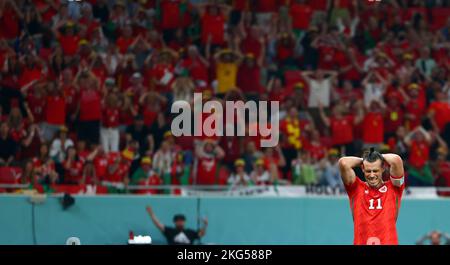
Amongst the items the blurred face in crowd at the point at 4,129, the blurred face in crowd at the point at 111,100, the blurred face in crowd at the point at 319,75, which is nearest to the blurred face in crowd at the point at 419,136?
the blurred face in crowd at the point at 319,75

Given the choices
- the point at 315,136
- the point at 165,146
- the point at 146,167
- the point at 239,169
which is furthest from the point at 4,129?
the point at 315,136

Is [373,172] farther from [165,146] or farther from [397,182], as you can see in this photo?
[165,146]

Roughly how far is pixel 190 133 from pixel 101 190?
2.03 meters

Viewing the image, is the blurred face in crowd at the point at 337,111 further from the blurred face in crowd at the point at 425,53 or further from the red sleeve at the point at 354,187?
the red sleeve at the point at 354,187

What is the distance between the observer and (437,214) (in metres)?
16.7

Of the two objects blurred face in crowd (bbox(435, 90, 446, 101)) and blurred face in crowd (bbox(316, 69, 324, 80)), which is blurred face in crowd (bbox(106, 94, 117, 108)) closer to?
blurred face in crowd (bbox(316, 69, 324, 80))

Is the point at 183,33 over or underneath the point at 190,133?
over

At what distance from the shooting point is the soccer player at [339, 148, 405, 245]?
920 cm

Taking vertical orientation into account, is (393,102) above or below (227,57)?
below

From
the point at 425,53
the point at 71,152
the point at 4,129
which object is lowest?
the point at 71,152

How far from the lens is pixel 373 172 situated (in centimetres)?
919

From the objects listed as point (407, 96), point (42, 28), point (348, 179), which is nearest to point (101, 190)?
point (42, 28)

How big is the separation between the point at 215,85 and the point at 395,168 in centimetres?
1059
